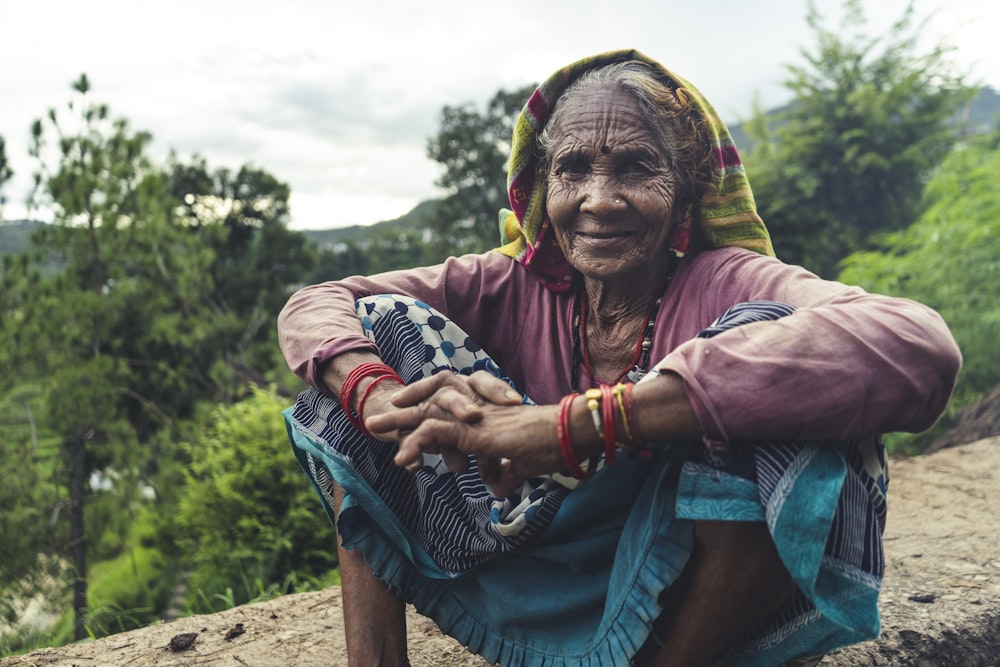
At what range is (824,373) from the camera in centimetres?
118

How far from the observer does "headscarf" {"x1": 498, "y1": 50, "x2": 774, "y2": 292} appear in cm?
181

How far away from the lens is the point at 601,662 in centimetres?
143

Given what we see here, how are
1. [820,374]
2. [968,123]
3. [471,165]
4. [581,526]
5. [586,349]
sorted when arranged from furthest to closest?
1. [471,165]
2. [968,123]
3. [586,349]
4. [581,526]
5. [820,374]

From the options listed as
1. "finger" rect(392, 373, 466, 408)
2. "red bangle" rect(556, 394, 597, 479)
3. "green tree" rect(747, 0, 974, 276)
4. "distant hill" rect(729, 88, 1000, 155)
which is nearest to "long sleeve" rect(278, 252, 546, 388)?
"finger" rect(392, 373, 466, 408)

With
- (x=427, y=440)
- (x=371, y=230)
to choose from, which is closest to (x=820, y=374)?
(x=427, y=440)

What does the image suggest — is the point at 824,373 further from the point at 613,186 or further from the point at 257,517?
the point at 257,517

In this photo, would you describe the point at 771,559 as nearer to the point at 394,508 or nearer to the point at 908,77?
the point at 394,508

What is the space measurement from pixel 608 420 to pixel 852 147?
12.0 metres

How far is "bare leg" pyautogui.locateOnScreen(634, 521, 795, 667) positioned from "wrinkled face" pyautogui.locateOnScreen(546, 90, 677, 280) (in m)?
0.73

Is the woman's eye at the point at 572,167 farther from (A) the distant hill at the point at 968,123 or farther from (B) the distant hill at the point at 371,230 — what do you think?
(B) the distant hill at the point at 371,230

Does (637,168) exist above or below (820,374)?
above

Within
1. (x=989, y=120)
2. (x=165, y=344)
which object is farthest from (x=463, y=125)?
(x=989, y=120)

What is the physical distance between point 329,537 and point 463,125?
1811cm

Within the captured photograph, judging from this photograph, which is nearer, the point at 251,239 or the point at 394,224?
the point at 251,239
